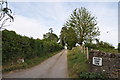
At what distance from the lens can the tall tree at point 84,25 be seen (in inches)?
980

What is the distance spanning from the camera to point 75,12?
27.1 m

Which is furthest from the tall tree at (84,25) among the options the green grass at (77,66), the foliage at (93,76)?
the foliage at (93,76)

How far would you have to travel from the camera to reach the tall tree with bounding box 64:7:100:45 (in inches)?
980

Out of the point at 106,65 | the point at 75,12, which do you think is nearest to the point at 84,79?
the point at 106,65

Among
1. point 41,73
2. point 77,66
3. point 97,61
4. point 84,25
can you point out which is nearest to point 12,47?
point 41,73

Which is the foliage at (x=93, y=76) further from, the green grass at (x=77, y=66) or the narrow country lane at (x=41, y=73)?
the narrow country lane at (x=41, y=73)

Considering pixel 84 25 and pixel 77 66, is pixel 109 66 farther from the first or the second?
pixel 84 25

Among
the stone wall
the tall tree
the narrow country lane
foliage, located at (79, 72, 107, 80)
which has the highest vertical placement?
the tall tree

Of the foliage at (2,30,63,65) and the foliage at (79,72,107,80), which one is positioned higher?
the foliage at (2,30,63,65)

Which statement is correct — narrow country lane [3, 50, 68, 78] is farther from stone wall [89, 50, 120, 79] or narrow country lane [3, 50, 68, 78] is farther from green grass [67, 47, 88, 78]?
stone wall [89, 50, 120, 79]

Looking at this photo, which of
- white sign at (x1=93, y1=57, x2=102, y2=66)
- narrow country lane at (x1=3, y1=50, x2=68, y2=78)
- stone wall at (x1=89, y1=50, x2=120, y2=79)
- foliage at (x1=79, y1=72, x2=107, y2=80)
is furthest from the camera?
narrow country lane at (x1=3, y1=50, x2=68, y2=78)

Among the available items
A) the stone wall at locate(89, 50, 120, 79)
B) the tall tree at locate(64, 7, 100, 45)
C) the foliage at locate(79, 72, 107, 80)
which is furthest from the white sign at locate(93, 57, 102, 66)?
the tall tree at locate(64, 7, 100, 45)

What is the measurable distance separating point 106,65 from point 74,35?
1866 cm

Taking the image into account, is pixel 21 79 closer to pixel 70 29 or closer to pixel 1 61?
pixel 1 61
